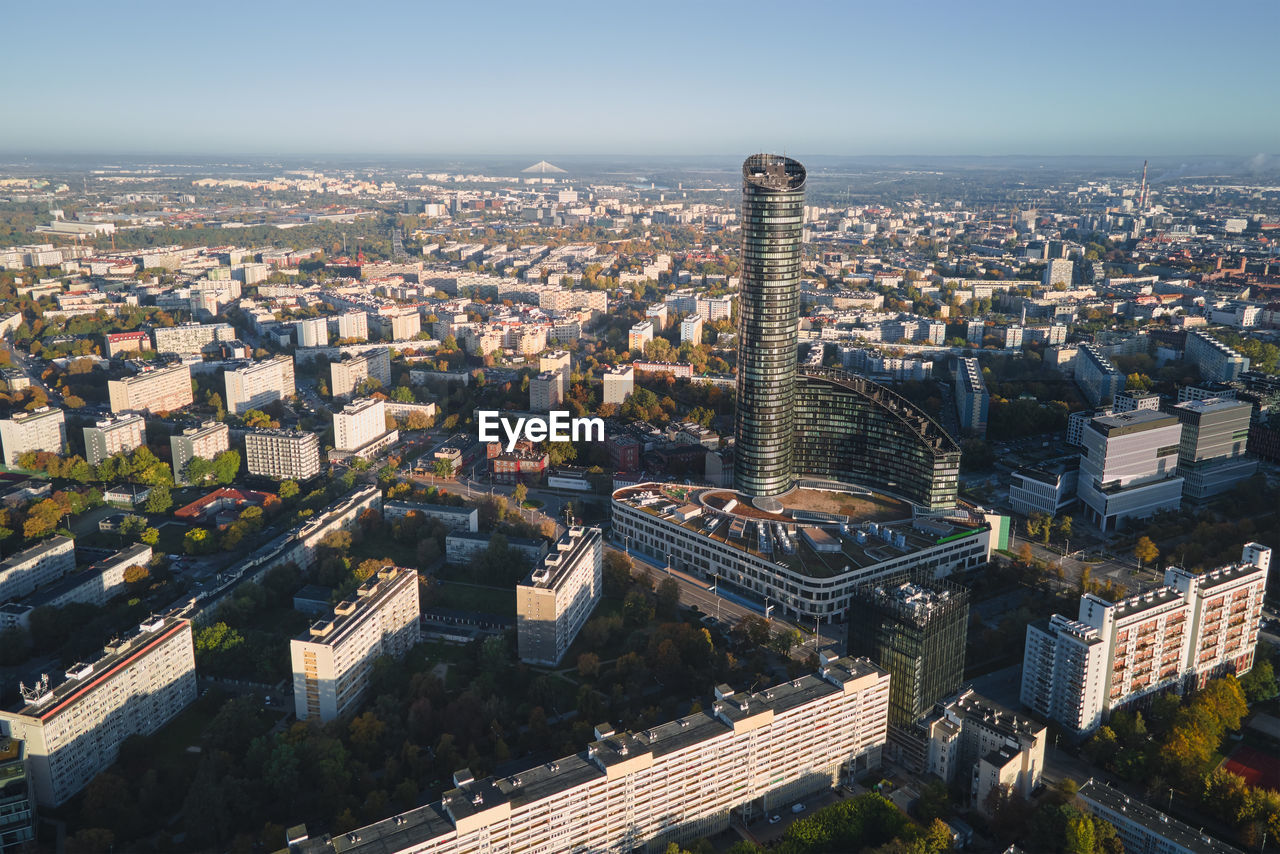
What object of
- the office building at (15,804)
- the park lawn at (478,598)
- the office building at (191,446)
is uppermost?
the office building at (191,446)

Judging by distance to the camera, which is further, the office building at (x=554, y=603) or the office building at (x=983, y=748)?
the office building at (x=554, y=603)

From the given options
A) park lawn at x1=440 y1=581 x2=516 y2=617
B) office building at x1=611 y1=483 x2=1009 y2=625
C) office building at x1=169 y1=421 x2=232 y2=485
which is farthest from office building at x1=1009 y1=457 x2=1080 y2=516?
office building at x1=169 y1=421 x2=232 y2=485

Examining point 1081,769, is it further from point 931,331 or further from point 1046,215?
point 1046,215

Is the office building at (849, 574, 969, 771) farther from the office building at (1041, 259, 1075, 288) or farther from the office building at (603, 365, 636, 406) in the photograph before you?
the office building at (1041, 259, 1075, 288)

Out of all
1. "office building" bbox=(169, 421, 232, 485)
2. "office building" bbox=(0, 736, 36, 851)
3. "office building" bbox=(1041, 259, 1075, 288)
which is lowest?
"office building" bbox=(0, 736, 36, 851)

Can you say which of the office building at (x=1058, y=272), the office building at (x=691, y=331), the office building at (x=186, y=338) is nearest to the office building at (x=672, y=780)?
the office building at (x=691, y=331)

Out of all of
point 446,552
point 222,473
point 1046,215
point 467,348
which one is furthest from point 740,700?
point 1046,215

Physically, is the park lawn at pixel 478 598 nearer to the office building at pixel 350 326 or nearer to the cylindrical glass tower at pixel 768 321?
the cylindrical glass tower at pixel 768 321
